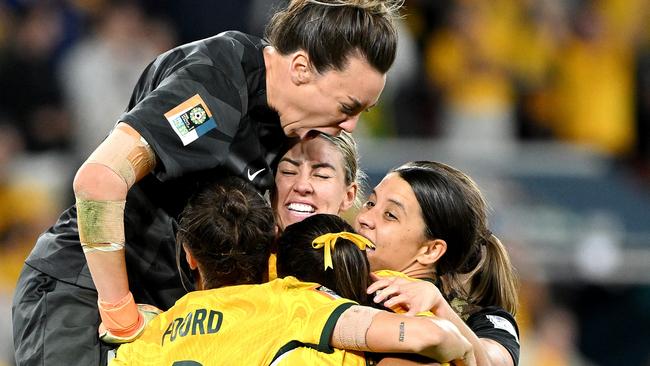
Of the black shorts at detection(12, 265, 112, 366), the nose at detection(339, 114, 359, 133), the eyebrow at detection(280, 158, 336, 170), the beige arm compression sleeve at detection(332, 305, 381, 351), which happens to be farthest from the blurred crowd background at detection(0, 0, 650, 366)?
the beige arm compression sleeve at detection(332, 305, 381, 351)

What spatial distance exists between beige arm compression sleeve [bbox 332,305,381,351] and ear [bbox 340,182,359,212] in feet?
3.47

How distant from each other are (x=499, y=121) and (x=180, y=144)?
637cm

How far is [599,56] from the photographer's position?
10156 millimetres

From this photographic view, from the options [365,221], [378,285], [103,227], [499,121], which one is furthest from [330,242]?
[499,121]

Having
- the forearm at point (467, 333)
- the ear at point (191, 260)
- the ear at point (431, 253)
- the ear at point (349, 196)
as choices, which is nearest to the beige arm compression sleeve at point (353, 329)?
the forearm at point (467, 333)

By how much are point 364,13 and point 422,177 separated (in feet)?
1.75

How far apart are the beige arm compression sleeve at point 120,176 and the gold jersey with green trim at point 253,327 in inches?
10.8

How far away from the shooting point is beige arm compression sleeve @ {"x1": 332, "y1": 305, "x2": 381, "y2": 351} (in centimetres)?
308

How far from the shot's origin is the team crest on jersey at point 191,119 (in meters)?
3.41

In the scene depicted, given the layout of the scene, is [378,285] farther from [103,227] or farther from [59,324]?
[59,324]

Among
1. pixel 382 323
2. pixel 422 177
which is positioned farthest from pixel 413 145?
pixel 382 323

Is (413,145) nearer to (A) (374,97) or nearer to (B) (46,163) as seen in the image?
(B) (46,163)

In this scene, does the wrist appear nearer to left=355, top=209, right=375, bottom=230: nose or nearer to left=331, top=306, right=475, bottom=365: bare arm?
left=331, top=306, right=475, bottom=365: bare arm

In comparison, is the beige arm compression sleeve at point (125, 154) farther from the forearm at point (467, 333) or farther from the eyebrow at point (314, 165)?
the forearm at point (467, 333)
